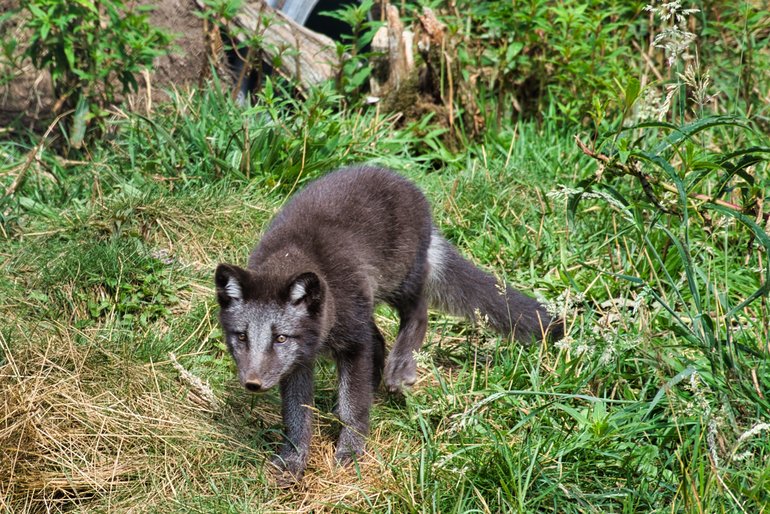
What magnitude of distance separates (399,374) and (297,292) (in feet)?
3.78

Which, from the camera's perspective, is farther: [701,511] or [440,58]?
[440,58]

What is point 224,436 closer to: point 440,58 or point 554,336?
point 554,336

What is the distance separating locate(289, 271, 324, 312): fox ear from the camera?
4238mm

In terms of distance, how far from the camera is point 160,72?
800 centimetres

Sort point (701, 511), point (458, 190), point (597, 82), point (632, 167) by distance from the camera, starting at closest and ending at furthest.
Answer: point (701, 511) → point (632, 167) → point (458, 190) → point (597, 82)

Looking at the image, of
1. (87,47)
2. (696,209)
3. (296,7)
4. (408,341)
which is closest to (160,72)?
(87,47)

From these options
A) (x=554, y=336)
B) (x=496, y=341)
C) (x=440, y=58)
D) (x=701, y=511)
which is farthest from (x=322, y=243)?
(x=440, y=58)

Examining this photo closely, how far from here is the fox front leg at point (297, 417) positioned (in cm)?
459

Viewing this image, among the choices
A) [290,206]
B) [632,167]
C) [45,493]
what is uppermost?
[632,167]

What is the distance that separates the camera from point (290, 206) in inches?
205

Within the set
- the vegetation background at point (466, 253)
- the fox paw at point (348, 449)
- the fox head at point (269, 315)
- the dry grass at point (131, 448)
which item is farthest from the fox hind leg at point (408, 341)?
A: the fox head at point (269, 315)

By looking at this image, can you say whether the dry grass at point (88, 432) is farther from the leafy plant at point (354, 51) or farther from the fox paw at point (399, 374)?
the leafy plant at point (354, 51)

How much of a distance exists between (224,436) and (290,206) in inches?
54.9

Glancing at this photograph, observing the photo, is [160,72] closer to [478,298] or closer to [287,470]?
[478,298]
